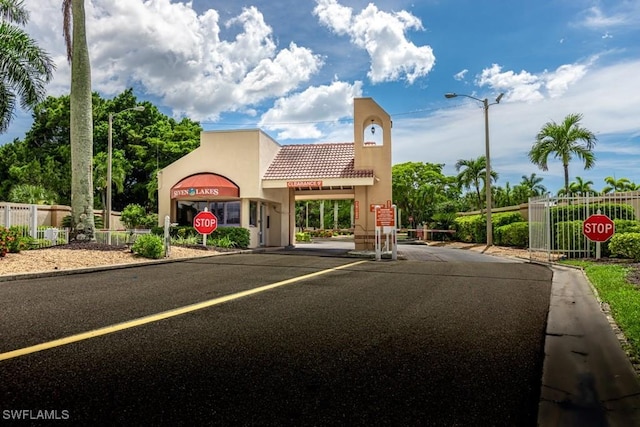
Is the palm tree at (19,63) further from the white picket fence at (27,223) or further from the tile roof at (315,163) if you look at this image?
the tile roof at (315,163)

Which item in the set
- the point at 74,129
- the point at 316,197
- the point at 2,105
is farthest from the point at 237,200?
the point at 2,105

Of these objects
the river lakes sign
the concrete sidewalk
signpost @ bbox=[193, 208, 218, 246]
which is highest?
the river lakes sign

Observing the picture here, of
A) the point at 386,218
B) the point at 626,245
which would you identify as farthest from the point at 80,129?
the point at 626,245

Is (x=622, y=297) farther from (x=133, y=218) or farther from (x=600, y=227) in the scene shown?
(x=133, y=218)

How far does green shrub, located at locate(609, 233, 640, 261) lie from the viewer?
1371cm

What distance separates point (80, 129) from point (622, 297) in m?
15.9

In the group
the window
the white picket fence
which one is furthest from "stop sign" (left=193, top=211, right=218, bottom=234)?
the window

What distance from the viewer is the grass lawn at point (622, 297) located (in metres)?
4.84

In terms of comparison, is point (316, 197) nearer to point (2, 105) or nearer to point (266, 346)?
point (2, 105)

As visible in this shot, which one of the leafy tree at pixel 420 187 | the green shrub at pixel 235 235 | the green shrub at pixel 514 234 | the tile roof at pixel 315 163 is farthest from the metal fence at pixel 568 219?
the leafy tree at pixel 420 187

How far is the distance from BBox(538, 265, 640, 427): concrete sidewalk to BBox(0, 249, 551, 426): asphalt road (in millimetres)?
137

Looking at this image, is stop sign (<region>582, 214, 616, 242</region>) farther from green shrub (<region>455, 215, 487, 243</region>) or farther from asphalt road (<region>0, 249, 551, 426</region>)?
green shrub (<region>455, 215, 487, 243</region>)

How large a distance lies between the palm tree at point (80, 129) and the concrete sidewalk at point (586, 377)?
14460 mm

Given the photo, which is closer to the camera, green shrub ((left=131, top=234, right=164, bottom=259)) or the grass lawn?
the grass lawn
